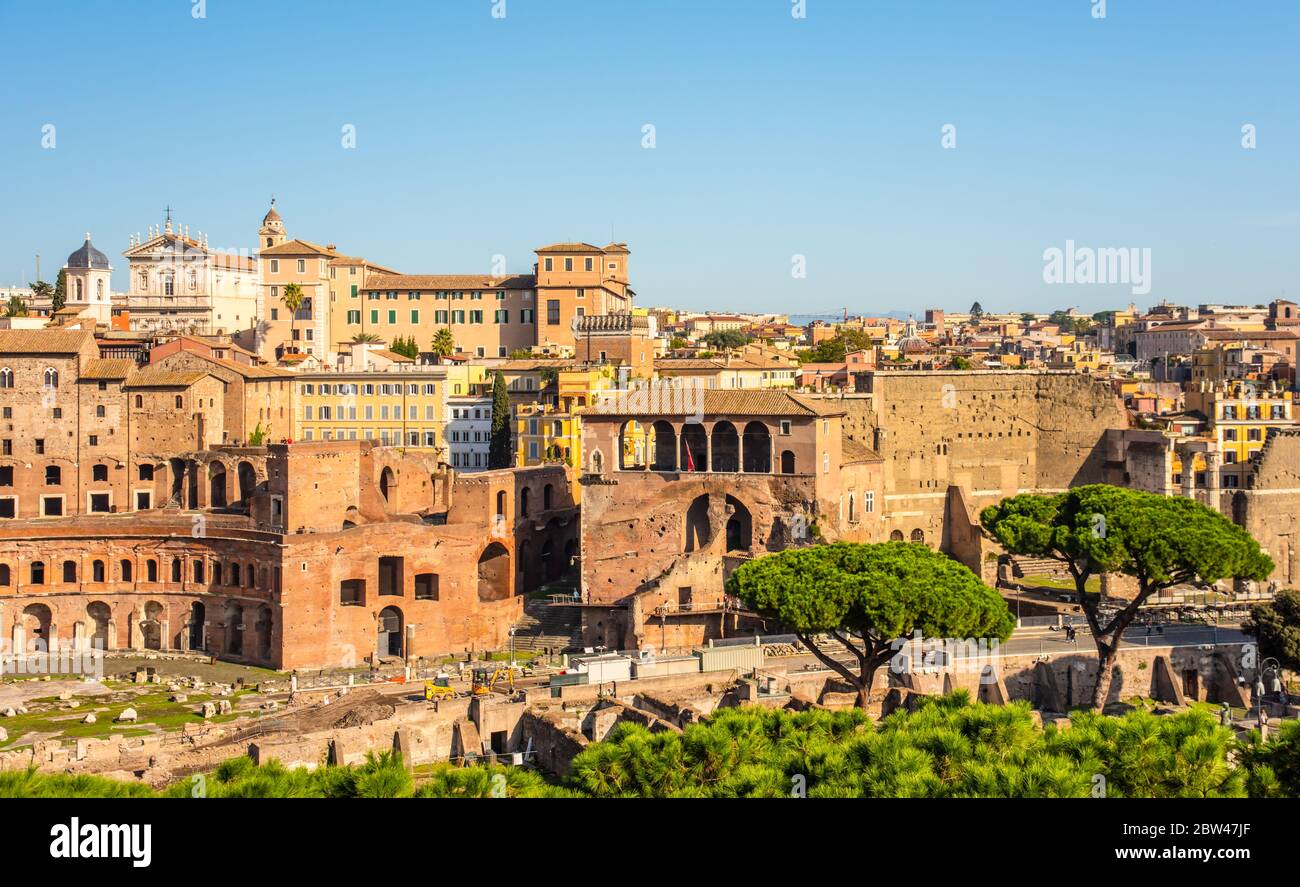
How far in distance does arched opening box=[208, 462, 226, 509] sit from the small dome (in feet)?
101

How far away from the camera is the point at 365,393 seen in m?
74.9

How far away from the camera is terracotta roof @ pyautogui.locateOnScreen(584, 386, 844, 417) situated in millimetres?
54625

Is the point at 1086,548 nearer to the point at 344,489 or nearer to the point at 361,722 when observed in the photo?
the point at 361,722

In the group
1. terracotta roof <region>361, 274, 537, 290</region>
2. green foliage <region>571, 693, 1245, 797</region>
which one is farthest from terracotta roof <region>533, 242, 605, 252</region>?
green foliage <region>571, 693, 1245, 797</region>

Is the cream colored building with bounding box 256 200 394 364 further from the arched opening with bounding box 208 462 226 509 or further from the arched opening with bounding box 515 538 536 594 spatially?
the arched opening with bounding box 515 538 536 594

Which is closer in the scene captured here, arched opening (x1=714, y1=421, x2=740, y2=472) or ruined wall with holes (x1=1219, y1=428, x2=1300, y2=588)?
arched opening (x1=714, y1=421, x2=740, y2=472)

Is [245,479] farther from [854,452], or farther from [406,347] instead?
[854,452]

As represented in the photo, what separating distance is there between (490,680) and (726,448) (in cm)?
1656

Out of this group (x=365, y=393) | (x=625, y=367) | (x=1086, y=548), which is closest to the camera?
(x=1086, y=548)

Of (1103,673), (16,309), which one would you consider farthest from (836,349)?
(1103,673)

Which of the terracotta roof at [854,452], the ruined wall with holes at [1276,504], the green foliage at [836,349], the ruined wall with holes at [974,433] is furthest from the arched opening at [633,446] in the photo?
the green foliage at [836,349]
